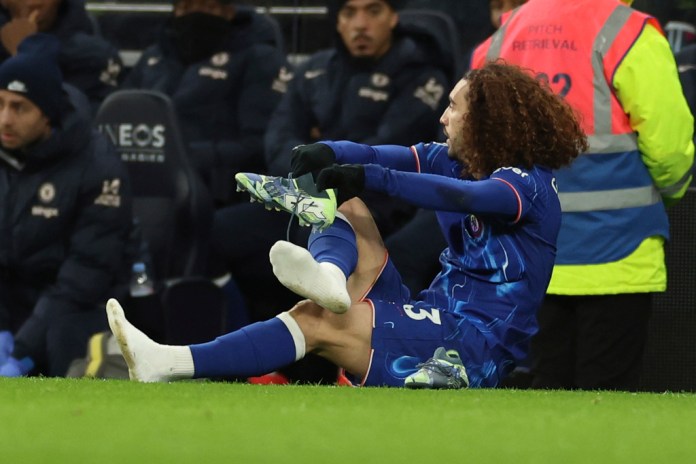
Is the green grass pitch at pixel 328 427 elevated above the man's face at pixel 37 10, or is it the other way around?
the green grass pitch at pixel 328 427

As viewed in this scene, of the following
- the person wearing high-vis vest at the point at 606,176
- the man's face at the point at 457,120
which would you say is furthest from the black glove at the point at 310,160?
the person wearing high-vis vest at the point at 606,176

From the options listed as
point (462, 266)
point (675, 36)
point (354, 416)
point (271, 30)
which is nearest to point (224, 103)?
point (271, 30)

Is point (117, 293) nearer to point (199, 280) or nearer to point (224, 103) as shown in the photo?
point (199, 280)

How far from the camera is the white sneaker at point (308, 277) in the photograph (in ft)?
15.8

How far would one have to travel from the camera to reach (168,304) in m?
7.78

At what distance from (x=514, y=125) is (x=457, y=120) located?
7.8 inches

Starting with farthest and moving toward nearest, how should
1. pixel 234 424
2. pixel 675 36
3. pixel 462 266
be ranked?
pixel 675 36 < pixel 462 266 < pixel 234 424

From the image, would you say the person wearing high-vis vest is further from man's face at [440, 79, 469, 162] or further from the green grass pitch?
the green grass pitch

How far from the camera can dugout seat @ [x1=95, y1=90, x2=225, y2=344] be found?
25.6 feet

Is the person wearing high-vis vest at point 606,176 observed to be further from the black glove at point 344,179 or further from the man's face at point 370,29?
the black glove at point 344,179

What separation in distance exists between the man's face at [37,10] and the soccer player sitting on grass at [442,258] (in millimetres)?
3066

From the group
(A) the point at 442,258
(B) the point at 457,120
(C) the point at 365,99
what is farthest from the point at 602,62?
(C) the point at 365,99

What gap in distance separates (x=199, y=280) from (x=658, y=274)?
232 centimetres

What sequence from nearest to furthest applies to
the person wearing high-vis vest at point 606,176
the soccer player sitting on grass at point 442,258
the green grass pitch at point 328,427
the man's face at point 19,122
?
the green grass pitch at point 328,427 → the soccer player sitting on grass at point 442,258 → the person wearing high-vis vest at point 606,176 → the man's face at point 19,122
